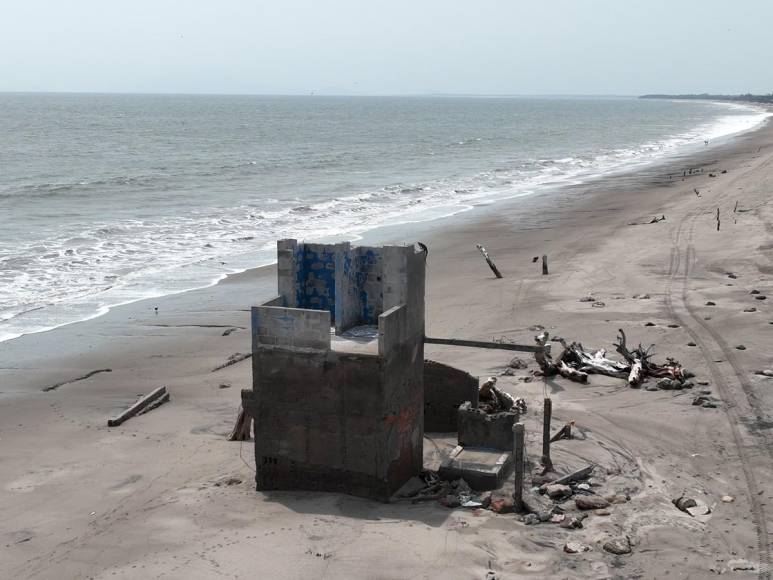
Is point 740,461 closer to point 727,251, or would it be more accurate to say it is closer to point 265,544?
point 265,544

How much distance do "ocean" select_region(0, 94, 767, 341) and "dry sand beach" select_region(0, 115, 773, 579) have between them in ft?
10.9

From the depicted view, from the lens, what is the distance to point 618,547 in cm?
976

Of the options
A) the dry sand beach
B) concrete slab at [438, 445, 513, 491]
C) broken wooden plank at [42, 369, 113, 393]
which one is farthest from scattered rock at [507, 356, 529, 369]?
broken wooden plank at [42, 369, 113, 393]

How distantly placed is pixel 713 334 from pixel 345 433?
9.35 metres

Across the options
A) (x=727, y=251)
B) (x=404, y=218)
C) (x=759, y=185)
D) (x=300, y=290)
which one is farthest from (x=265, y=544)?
(x=759, y=185)

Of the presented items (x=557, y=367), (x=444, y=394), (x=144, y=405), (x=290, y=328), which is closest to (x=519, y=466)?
(x=444, y=394)

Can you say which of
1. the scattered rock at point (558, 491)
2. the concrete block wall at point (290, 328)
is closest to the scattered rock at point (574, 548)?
the scattered rock at point (558, 491)

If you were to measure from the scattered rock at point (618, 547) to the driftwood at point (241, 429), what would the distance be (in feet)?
18.4

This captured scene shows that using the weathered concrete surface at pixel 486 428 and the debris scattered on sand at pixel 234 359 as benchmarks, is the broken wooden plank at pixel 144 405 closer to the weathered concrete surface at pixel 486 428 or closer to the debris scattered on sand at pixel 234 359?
the debris scattered on sand at pixel 234 359

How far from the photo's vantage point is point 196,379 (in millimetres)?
16562

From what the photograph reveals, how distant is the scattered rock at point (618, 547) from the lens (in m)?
9.72

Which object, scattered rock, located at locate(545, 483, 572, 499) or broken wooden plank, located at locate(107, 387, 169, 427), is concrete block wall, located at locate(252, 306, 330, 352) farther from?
broken wooden plank, located at locate(107, 387, 169, 427)

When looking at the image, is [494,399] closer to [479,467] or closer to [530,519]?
[479,467]

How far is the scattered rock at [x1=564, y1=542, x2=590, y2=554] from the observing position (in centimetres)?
968
